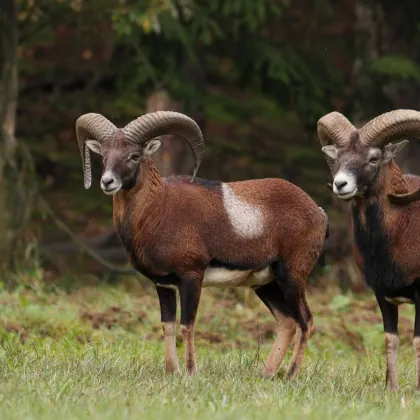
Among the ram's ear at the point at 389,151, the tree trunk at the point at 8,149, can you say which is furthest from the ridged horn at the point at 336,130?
the tree trunk at the point at 8,149

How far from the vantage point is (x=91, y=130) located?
10266mm

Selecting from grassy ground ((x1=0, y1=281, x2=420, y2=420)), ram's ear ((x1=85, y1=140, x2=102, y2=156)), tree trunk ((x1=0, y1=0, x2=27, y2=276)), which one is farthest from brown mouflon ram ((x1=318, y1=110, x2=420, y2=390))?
tree trunk ((x1=0, y1=0, x2=27, y2=276))

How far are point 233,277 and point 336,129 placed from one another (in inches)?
58.7

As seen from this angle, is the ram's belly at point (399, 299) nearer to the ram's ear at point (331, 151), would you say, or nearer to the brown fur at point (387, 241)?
the brown fur at point (387, 241)

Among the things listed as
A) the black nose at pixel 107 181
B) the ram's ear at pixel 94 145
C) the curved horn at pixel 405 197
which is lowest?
the curved horn at pixel 405 197

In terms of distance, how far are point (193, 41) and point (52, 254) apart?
4432mm

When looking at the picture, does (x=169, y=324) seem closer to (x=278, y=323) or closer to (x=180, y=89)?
(x=278, y=323)

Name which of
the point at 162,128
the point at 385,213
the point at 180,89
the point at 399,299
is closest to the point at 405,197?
the point at 385,213

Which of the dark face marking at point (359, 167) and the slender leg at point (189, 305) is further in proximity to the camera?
the slender leg at point (189, 305)

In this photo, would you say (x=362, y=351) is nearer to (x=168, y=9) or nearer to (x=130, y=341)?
(x=130, y=341)

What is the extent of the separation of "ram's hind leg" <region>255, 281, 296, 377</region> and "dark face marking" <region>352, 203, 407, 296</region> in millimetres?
1126

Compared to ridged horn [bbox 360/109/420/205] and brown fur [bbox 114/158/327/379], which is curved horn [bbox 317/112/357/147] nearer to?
ridged horn [bbox 360/109/420/205]

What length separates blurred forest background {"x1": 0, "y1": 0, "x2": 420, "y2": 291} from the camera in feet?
57.2

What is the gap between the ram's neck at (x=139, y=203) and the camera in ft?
32.7
